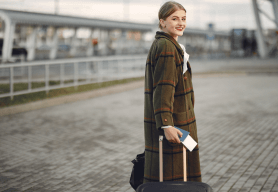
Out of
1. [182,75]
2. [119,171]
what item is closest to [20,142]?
[119,171]

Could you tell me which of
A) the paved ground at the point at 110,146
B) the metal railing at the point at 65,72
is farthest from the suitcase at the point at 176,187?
the metal railing at the point at 65,72

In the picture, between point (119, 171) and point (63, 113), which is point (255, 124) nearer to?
point (119, 171)

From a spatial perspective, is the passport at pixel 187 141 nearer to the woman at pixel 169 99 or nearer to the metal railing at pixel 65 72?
the woman at pixel 169 99

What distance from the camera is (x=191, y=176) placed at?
2.49 m

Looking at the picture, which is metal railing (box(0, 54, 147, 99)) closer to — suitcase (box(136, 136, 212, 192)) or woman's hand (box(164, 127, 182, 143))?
woman's hand (box(164, 127, 182, 143))

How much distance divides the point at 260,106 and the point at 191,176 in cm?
715

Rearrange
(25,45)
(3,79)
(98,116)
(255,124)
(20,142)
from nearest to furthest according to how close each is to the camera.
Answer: (20,142)
(255,124)
(98,116)
(3,79)
(25,45)

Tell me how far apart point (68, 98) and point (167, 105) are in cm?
826

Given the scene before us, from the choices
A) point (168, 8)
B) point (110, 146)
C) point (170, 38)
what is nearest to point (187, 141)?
point (170, 38)

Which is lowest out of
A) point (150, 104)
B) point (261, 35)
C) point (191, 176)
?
point (191, 176)

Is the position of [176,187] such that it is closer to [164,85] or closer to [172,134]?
[172,134]

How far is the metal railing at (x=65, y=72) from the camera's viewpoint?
29.9 ft

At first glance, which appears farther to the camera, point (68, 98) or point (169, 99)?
point (68, 98)

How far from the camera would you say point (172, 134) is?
2250 millimetres
